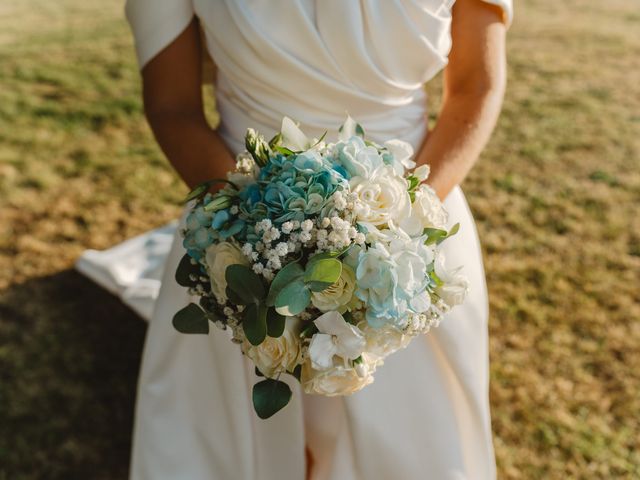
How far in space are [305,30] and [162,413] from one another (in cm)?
149

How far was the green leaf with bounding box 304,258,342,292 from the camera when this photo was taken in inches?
52.3

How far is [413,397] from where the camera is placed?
7.14 ft

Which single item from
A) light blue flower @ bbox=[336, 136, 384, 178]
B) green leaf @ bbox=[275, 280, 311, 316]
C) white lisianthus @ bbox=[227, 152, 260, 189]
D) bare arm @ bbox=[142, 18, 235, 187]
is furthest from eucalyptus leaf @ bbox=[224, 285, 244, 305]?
bare arm @ bbox=[142, 18, 235, 187]

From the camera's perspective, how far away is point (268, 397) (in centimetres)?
152

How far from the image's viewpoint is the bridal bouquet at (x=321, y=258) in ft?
4.46

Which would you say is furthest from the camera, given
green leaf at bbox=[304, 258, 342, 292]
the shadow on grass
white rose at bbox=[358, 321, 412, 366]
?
the shadow on grass

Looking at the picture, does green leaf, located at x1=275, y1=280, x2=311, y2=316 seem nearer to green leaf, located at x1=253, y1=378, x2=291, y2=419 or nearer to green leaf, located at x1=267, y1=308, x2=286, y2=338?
green leaf, located at x1=267, y1=308, x2=286, y2=338

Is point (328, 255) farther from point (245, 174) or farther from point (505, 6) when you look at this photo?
point (505, 6)

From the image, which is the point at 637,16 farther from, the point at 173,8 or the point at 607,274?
the point at 173,8

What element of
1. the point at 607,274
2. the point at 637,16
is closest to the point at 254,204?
the point at 607,274

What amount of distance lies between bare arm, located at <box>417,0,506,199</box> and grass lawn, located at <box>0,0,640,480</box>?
1539 millimetres

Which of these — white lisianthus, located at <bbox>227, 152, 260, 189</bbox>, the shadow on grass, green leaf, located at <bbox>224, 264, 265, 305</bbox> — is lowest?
the shadow on grass

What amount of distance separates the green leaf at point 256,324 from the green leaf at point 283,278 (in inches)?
1.4

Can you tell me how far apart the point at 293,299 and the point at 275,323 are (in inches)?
3.7
